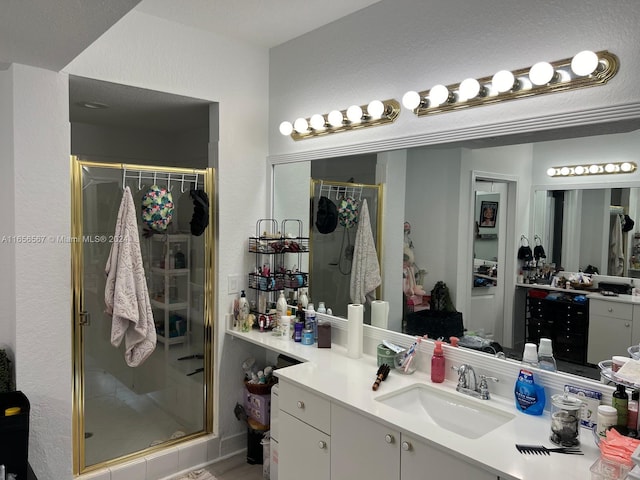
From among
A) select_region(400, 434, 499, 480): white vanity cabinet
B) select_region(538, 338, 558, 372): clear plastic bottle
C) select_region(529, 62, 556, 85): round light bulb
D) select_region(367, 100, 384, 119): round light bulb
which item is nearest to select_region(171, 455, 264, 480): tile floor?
select_region(400, 434, 499, 480): white vanity cabinet

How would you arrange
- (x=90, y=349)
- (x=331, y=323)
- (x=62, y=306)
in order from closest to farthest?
(x=62, y=306)
(x=90, y=349)
(x=331, y=323)

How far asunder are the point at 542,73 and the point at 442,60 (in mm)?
524

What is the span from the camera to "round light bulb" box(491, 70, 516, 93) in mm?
1839

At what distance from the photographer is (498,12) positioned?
75.6 inches

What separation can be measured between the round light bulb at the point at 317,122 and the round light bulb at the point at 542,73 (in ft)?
3.99

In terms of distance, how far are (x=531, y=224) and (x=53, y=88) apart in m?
2.32

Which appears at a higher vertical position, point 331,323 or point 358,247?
point 358,247

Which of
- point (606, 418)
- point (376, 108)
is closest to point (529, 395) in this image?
point (606, 418)

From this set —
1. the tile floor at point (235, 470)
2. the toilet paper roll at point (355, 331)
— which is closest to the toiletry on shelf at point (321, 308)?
the toilet paper roll at point (355, 331)

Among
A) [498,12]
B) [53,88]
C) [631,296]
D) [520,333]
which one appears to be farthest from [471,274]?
[53,88]

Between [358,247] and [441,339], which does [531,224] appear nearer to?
[441,339]

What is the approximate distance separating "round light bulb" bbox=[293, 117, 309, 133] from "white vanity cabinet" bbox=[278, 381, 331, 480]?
1.45 metres

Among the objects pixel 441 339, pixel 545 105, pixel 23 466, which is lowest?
pixel 23 466

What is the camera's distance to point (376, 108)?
7.75ft
